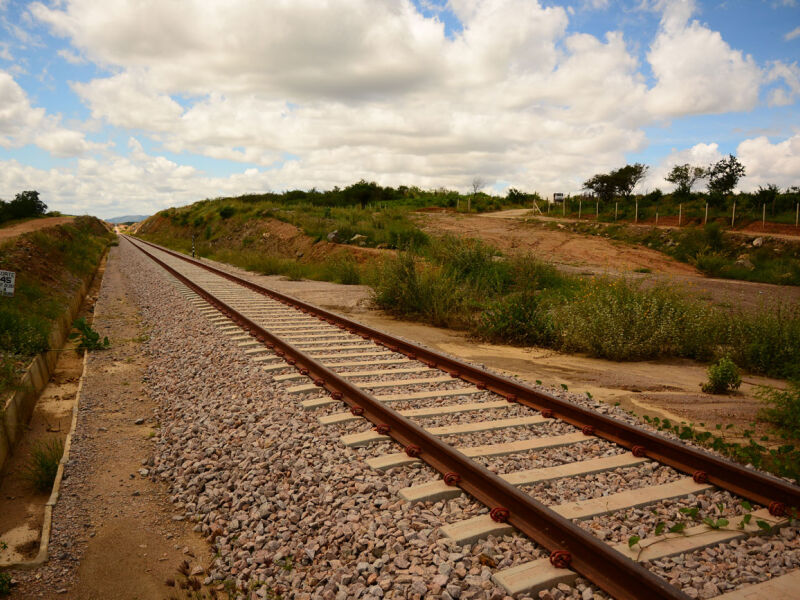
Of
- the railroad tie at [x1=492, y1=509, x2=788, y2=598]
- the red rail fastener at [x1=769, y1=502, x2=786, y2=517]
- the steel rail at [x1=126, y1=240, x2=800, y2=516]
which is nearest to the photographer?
the railroad tie at [x1=492, y1=509, x2=788, y2=598]

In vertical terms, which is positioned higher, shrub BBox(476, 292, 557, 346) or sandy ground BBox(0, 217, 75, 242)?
sandy ground BBox(0, 217, 75, 242)

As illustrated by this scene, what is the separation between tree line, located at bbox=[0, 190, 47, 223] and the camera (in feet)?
151

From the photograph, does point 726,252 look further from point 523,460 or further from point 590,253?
point 523,460

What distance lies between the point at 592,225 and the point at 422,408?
29599 millimetres

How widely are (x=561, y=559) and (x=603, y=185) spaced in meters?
52.9

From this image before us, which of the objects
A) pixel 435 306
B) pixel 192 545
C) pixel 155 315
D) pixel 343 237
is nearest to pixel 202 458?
pixel 192 545

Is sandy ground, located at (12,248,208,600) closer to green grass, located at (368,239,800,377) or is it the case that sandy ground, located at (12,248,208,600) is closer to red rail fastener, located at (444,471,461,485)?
red rail fastener, located at (444,471,461,485)

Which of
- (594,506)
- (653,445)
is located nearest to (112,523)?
(594,506)

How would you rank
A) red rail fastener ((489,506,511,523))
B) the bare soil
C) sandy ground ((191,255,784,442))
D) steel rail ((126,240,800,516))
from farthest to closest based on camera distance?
sandy ground ((191,255,784,442)) < the bare soil < steel rail ((126,240,800,516)) < red rail fastener ((489,506,511,523))

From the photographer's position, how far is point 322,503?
3746 millimetres

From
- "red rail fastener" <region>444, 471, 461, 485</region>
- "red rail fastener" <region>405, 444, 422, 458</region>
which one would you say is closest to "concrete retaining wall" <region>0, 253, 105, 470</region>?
"red rail fastener" <region>405, 444, 422, 458</region>

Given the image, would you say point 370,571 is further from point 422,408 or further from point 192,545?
point 422,408

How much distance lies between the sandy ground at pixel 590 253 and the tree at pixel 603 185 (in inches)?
784

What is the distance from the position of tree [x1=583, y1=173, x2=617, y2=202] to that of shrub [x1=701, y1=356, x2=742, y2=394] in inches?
1825
